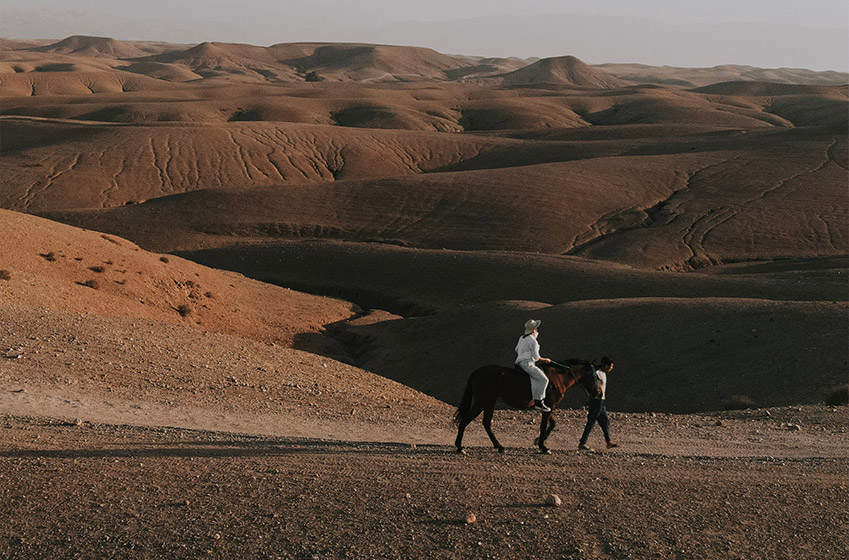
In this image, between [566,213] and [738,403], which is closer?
[738,403]

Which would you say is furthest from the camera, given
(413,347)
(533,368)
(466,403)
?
(413,347)

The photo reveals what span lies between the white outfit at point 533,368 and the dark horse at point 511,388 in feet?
0.26

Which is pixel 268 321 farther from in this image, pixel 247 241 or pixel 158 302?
pixel 247 241

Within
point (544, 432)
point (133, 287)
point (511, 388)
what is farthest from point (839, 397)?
point (133, 287)

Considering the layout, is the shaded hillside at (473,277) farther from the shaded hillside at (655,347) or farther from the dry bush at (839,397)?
the dry bush at (839,397)

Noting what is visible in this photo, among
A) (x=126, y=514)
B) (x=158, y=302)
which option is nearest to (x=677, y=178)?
(x=158, y=302)

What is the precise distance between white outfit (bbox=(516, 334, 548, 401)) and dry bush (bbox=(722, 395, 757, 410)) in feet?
31.7

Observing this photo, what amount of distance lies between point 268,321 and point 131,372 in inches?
594

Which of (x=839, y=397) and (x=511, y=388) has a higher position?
(x=511, y=388)

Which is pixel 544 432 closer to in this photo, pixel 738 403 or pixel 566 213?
pixel 738 403

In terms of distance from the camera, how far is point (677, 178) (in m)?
64.4

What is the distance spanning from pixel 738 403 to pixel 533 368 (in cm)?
991

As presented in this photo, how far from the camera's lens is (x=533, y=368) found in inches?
439

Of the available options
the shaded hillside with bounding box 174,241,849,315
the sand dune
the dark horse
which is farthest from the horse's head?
the shaded hillside with bounding box 174,241,849,315
